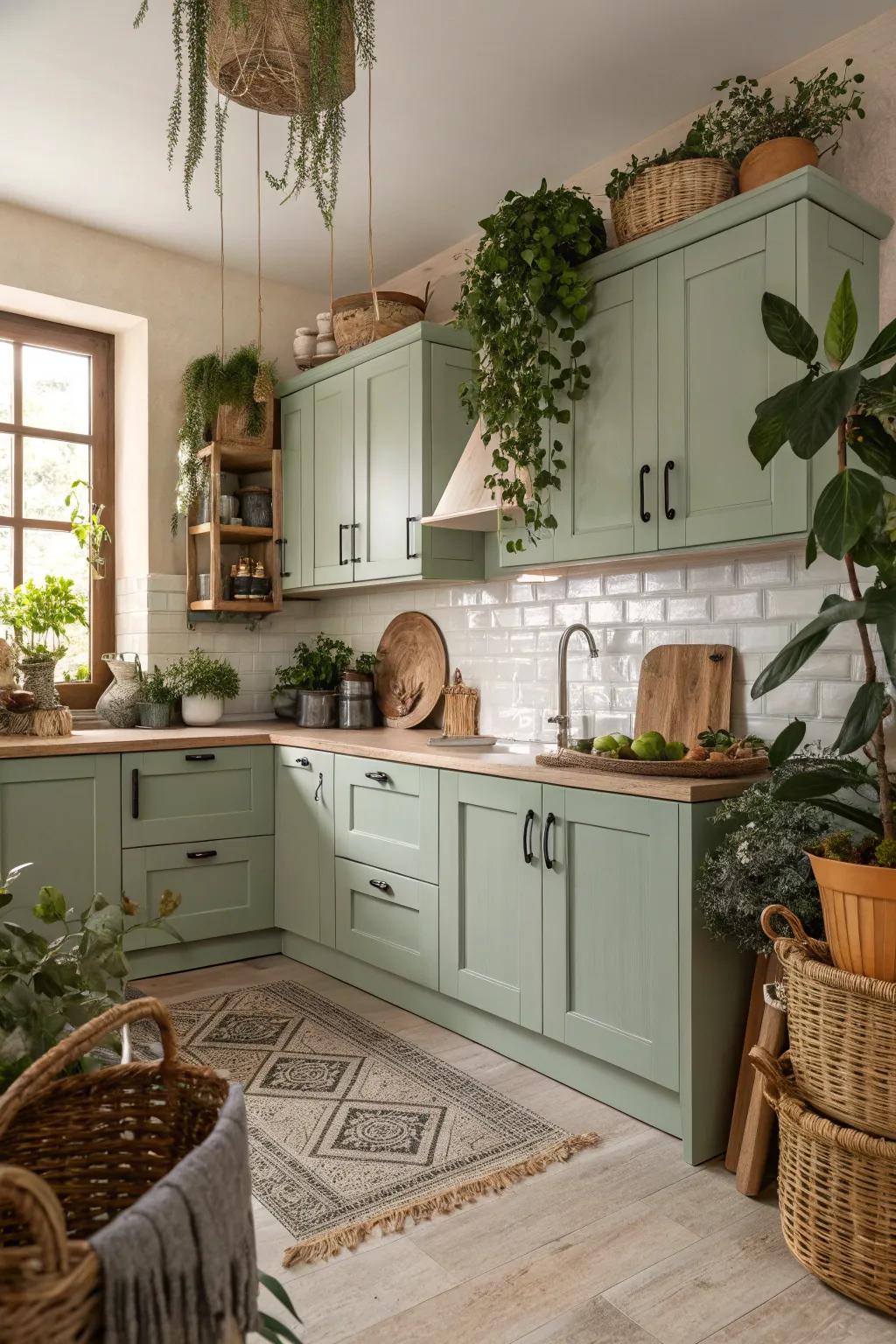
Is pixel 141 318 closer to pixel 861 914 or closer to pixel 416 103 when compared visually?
pixel 416 103

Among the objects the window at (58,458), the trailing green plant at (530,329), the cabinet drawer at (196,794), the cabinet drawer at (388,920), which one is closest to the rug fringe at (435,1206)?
the cabinet drawer at (388,920)

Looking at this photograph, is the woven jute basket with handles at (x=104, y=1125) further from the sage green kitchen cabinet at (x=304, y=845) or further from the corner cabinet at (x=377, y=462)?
the corner cabinet at (x=377, y=462)

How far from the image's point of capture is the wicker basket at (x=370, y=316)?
390 centimetres

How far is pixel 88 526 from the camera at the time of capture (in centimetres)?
421

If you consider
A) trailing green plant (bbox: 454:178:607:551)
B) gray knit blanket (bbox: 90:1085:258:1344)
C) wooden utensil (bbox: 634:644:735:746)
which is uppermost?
trailing green plant (bbox: 454:178:607:551)

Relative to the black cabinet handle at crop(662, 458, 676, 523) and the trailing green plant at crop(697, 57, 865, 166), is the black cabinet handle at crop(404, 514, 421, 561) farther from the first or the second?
the trailing green plant at crop(697, 57, 865, 166)

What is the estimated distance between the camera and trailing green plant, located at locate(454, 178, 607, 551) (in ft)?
9.42

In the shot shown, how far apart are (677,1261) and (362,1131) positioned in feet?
2.74

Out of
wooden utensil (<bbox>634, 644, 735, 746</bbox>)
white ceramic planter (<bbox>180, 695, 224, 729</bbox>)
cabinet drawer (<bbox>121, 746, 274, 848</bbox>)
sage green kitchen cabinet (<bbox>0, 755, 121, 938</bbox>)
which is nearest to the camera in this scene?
wooden utensil (<bbox>634, 644, 735, 746</bbox>)

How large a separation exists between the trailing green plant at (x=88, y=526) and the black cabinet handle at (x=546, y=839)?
2487 millimetres

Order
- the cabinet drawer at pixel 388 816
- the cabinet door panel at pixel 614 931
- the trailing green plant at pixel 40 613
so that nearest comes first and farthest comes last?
the cabinet door panel at pixel 614 931, the cabinet drawer at pixel 388 816, the trailing green plant at pixel 40 613

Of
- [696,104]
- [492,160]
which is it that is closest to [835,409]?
[696,104]

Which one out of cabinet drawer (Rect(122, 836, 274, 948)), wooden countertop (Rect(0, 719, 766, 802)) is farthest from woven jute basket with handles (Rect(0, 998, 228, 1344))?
cabinet drawer (Rect(122, 836, 274, 948))

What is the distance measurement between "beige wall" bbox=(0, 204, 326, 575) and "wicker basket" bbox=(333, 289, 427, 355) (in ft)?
2.16
